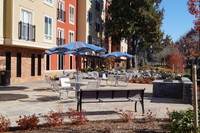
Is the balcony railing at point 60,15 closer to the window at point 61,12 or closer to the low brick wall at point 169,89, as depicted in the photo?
the window at point 61,12

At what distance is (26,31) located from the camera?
1955cm

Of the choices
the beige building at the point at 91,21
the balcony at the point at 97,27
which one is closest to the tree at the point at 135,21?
the balcony at the point at 97,27

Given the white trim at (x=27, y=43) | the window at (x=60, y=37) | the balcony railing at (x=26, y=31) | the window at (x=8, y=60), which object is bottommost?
the window at (x=8, y=60)

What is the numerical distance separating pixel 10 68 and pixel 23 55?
1988 mm

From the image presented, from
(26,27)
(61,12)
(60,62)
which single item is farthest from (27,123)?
(61,12)

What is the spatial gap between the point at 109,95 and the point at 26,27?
521 inches

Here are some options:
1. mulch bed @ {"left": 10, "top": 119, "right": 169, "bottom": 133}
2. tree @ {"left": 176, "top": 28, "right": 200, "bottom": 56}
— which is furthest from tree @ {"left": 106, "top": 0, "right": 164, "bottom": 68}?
mulch bed @ {"left": 10, "top": 119, "right": 169, "bottom": 133}

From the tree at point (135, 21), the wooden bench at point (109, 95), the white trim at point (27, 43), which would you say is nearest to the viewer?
the wooden bench at point (109, 95)

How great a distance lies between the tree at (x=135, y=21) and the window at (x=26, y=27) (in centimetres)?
1981

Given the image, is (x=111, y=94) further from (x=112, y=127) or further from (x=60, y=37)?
(x=60, y=37)

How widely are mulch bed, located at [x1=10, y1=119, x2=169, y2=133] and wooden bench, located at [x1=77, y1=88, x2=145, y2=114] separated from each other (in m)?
1.20

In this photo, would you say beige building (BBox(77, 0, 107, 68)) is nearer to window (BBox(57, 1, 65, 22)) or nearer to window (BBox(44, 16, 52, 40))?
window (BBox(57, 1, 65, 22))

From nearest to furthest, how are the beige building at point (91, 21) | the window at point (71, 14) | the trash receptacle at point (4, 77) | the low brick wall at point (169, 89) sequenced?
1. the low brick wall at point (169, 89)
2. the trash receptacle at point (4, 77)
3. the window at point (71, 14)
4. the beige building at point (91, 21)

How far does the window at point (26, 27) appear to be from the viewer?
18933 mm
